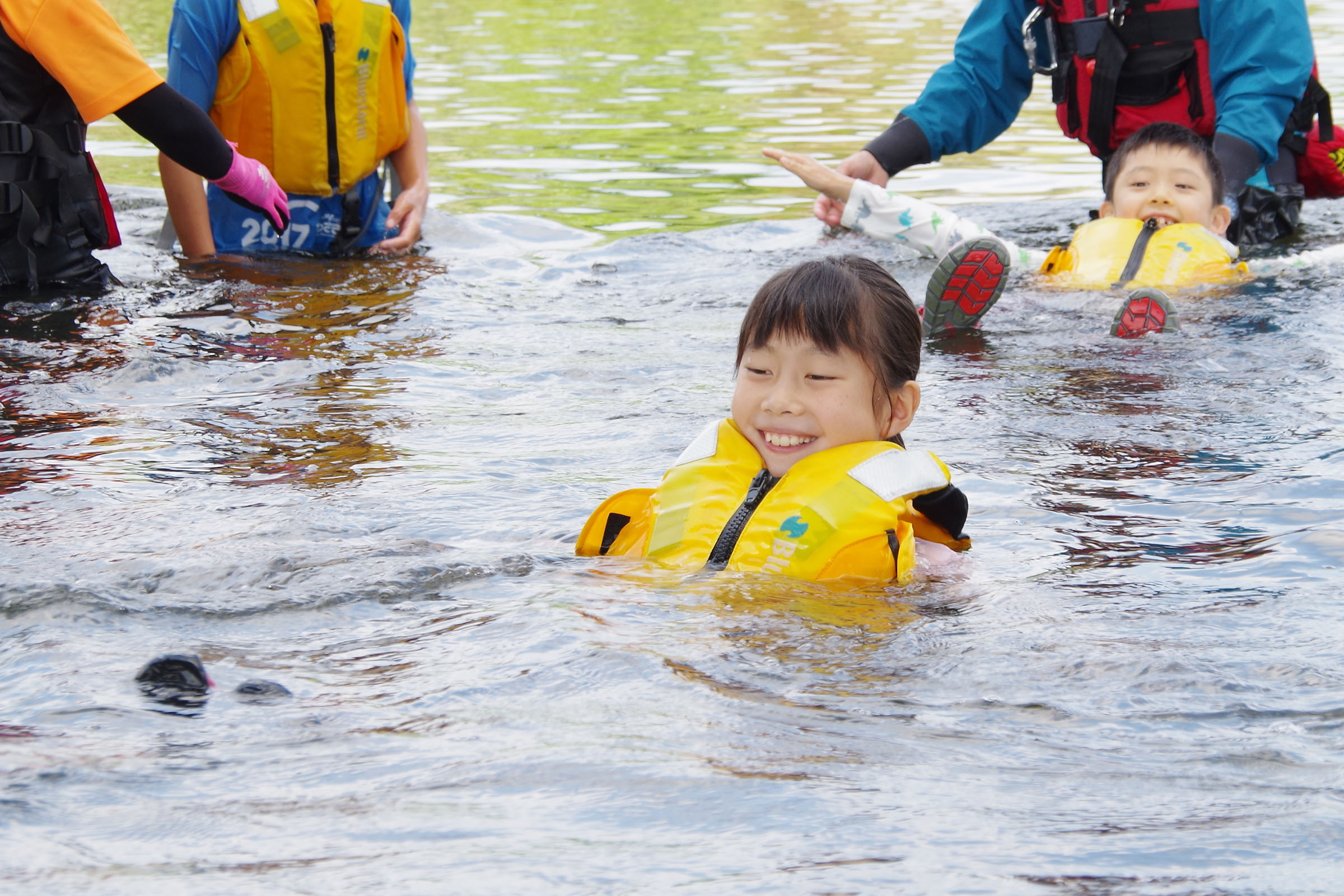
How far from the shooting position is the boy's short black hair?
6.07 metres

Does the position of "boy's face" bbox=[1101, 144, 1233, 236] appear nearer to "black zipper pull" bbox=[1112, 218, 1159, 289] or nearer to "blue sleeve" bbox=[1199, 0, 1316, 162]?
"black zipper pull" bbox=[1112, 218, 1159, 289]

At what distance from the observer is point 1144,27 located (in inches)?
260

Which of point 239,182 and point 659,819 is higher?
point 239,182

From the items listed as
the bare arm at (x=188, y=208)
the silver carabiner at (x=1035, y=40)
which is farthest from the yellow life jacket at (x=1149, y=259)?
the bare arm at (x=188, y=208)

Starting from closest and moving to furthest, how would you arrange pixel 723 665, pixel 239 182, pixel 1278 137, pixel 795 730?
1. pixel 795 730
2. pixel 723 665
3. pixel 239 182
4. pixel 1278 137

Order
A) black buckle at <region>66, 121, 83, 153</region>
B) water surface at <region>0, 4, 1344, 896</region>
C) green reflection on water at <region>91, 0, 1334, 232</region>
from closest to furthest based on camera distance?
water surface at <region>0, 4, 1344, 896</region>
black buckle at <region>66, 121, 83, 153</region>
green reflection on water at <region>91, 0, 1334, 232</region>

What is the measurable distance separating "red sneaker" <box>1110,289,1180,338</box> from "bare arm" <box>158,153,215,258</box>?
3.64 meters

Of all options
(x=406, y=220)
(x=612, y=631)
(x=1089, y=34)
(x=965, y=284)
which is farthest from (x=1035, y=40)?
(x=612, y=631)

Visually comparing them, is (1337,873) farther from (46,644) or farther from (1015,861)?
(46,644)

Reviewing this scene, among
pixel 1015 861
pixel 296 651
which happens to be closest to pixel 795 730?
pixel 1015 861

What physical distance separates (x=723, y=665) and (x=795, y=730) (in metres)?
0.30

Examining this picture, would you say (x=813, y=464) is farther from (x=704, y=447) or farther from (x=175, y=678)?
(x=175, y=678)

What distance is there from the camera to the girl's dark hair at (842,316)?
122 inches

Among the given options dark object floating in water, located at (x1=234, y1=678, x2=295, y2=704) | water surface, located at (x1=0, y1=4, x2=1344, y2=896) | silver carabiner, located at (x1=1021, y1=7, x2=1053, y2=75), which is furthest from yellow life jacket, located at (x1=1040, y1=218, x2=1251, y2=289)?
dark object floating in water, located at (x1=234, y1=678, x2=295, y2=704)
